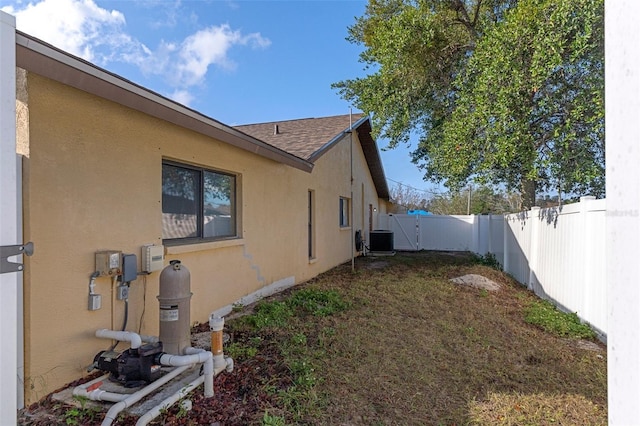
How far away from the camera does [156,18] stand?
18.3 ft

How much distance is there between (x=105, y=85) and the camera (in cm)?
311

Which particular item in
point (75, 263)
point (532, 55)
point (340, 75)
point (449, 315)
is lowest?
point (449, 315)

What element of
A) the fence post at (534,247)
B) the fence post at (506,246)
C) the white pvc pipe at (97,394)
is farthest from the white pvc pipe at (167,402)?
the fence post at (506,246)

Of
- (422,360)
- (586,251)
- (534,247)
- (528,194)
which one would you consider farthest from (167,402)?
(528,194)

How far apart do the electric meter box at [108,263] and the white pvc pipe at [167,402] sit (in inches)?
53.7

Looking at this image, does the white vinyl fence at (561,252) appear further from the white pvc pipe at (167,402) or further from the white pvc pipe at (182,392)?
the white pvc pipe at (167,402)

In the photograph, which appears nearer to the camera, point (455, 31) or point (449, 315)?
point (449, 315)

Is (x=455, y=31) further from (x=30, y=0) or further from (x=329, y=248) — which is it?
(x=30, y=0)

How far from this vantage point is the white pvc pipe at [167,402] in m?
2.52

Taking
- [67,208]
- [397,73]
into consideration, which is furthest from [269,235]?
[397,73]

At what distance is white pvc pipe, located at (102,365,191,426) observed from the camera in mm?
2490

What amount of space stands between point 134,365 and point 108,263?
1041 mm

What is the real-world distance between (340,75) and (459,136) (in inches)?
220

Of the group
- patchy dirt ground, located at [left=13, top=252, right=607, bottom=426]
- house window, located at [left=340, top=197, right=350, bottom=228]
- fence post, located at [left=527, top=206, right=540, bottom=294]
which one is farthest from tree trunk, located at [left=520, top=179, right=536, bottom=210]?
house window, located at [left=340, top=197, right=350, bottom=228]
